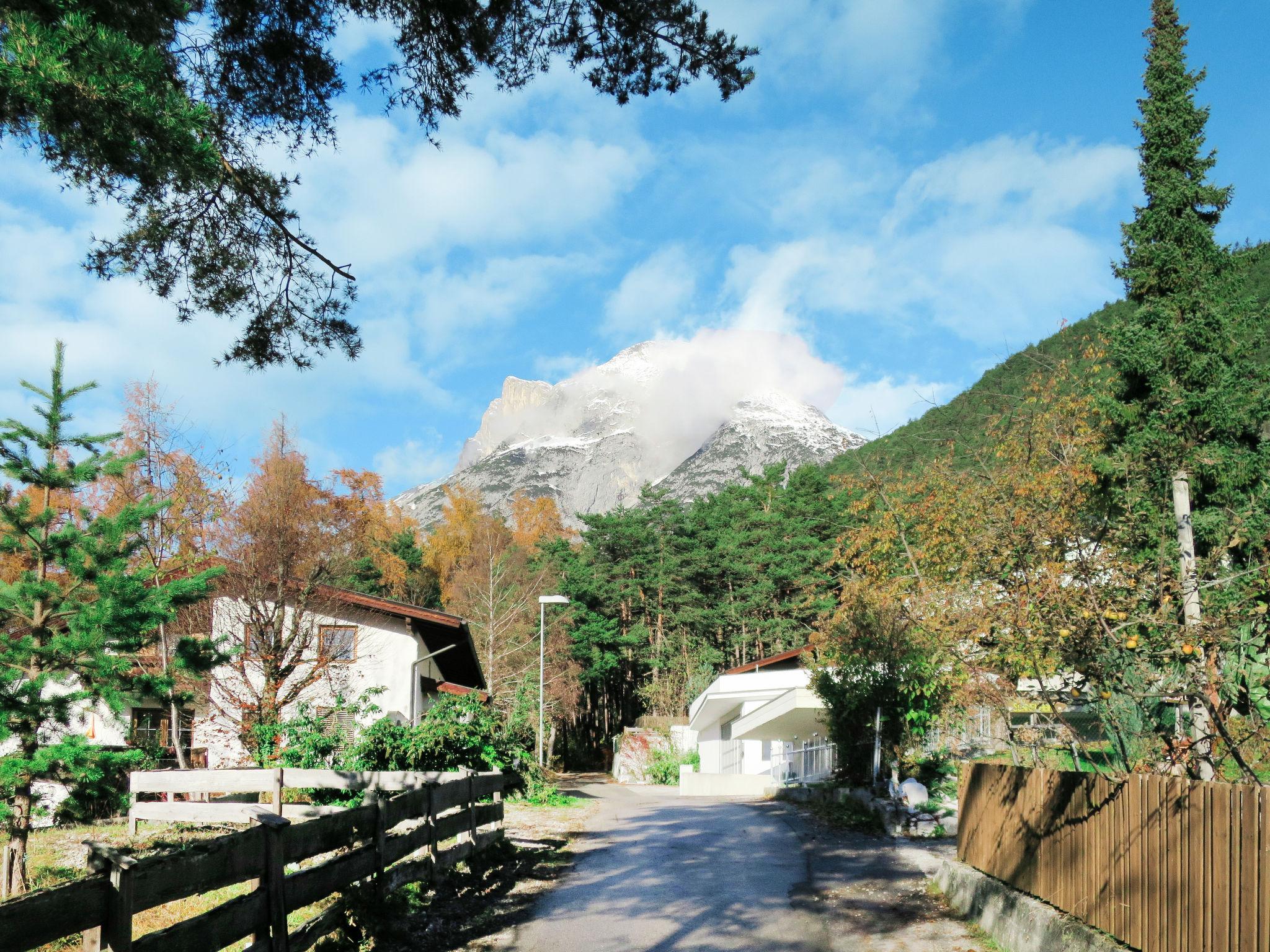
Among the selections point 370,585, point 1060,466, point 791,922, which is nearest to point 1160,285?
point 1060,466

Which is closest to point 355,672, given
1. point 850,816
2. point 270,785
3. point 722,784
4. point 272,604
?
point 272,604

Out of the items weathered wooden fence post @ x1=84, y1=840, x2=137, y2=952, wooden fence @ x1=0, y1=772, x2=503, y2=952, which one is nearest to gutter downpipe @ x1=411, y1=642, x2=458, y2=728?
wooden fence @ x1=0, y1=772, x2=503, y2=952

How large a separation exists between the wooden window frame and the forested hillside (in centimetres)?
1471

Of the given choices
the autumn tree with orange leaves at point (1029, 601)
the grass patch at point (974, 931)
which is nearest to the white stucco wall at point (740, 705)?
the autumn tree with orange leaves at point (1029, 601)

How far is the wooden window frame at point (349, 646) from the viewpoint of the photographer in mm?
26250

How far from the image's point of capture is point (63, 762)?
1105 cm

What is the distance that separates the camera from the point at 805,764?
29.5m

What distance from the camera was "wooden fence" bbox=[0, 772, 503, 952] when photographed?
4117 millimetres

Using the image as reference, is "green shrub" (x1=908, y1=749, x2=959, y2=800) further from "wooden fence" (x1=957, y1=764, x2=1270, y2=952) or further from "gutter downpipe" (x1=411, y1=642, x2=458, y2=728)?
"gutter downpipe" (x1=411, y1=642, x2=458, y2=728)

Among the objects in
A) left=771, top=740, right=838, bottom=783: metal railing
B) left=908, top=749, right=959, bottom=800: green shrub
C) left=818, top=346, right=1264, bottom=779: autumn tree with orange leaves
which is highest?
left=818, top=346, right=1264, bottom=779: autumn tree with orange leaves

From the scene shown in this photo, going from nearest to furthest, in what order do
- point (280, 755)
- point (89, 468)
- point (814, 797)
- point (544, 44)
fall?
point (544, 44), point (89, 468), point (280, 755), point (814, 797)

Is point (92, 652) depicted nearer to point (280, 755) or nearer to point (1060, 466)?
point (280, 755)

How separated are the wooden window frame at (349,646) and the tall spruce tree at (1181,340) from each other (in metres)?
19.6

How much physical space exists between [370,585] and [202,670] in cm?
4026
